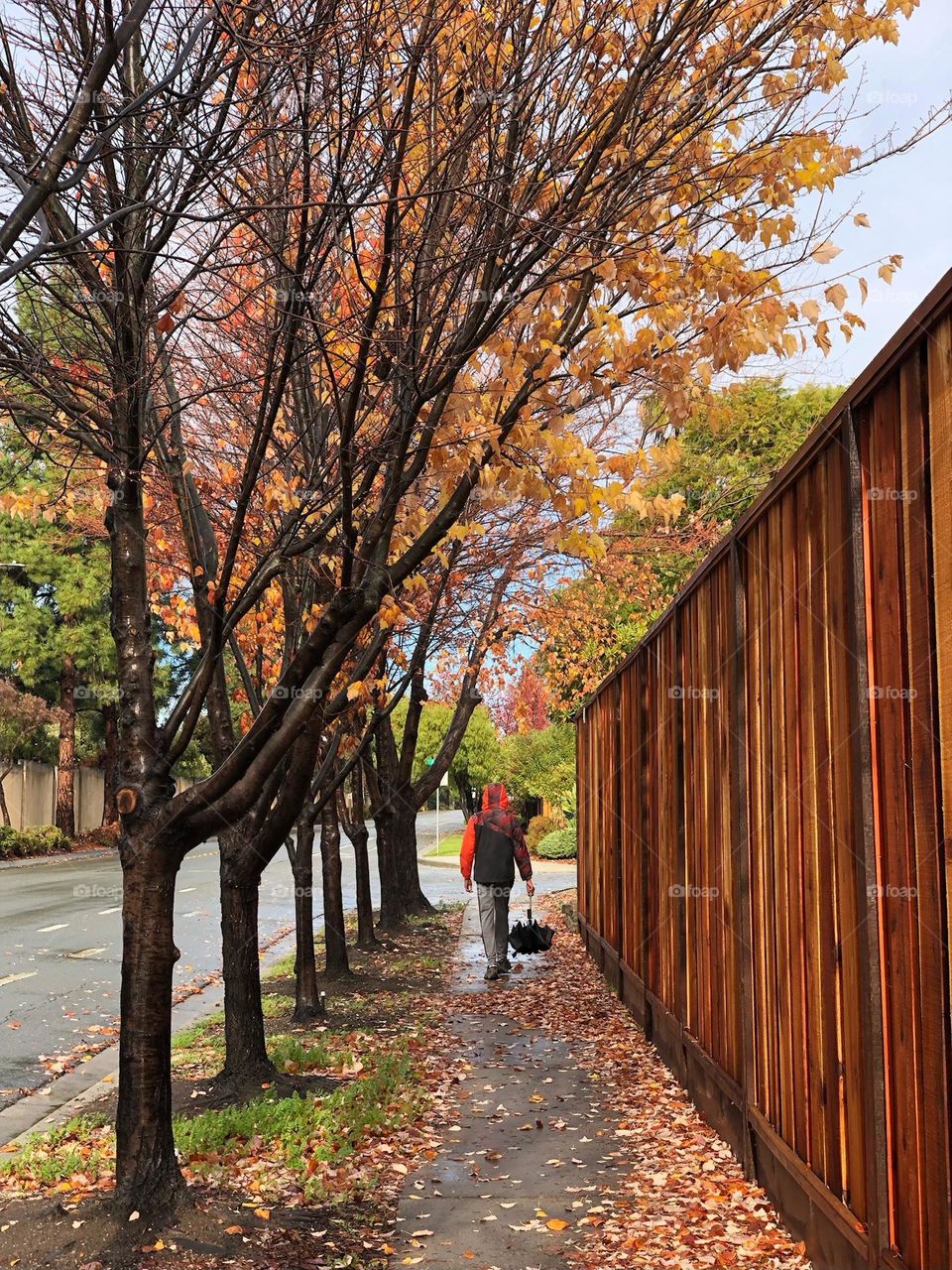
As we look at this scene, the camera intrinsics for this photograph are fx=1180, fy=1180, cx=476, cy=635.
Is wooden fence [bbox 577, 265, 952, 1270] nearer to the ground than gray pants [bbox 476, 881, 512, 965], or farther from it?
farther from it

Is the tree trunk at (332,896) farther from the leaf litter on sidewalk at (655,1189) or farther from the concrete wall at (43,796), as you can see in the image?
the concrete wall at (43,796)

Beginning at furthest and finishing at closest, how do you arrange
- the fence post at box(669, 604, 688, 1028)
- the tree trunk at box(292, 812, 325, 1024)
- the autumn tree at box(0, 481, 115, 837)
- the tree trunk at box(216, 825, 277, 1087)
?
the autumn tree at box(0, 481, 115, 837) → the tree trunk at box(292, 812, 325, 1024) → the tree trunk at box(216, 825, 277, 1087) → the fence post at box(669, 604, 688, 1028)

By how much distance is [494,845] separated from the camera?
1248cm

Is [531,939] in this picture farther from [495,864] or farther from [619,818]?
[619,818]

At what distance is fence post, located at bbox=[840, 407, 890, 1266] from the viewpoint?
3250mm

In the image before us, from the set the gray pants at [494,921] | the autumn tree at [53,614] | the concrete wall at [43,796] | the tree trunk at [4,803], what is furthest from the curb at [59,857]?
the gray pants at [494,921]

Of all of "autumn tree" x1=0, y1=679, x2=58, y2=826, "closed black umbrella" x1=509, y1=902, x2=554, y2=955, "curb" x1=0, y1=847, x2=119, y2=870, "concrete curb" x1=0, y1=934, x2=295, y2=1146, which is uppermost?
"autumn tree" x1=0, y1=679, x2=58, y2=826

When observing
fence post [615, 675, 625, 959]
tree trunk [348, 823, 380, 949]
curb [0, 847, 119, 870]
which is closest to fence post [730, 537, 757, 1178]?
fence post [615, 675, 625, 959]

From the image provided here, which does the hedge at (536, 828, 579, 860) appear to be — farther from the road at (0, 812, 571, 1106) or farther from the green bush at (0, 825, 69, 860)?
the green bush at (0, 825, 69, 860)

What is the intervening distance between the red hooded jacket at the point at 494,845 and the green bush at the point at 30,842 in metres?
24.4

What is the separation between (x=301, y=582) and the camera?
8.45m

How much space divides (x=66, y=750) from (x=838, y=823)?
38488 millimetres

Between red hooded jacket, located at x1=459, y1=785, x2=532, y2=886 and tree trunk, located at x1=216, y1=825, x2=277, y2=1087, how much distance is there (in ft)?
16.9

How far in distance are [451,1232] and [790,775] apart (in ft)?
7.70
